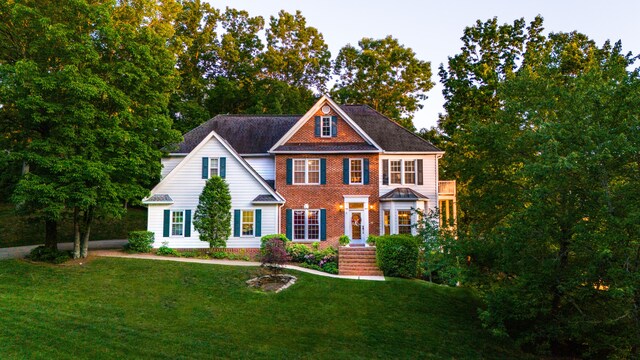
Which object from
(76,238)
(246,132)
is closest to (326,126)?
(246,132)

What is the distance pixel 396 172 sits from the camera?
2280 centimetres

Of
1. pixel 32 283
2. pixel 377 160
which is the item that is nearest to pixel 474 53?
pixel 377 160

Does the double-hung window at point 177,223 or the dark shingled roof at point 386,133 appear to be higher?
the dark shingled roof at point 386,133

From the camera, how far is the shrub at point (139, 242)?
19.6 metres

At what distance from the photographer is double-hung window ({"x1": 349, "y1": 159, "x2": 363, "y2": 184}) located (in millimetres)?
22547

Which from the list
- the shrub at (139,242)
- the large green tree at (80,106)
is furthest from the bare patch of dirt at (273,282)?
the shrub at (139,242)

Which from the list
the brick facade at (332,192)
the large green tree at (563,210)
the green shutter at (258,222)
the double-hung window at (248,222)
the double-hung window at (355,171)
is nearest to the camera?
the large green tree at (563,210)

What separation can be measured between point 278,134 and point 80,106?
11.5 meters

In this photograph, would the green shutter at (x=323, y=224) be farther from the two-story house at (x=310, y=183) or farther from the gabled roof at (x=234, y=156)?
the gabled roof at (x=234, y=156)

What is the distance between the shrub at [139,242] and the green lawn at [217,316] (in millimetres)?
3064

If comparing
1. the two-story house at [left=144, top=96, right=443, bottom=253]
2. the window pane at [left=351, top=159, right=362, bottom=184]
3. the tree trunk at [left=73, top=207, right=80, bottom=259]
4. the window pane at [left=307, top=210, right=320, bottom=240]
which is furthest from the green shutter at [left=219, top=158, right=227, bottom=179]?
the window pane at [left=351, top=159, right=362, bottom=184]

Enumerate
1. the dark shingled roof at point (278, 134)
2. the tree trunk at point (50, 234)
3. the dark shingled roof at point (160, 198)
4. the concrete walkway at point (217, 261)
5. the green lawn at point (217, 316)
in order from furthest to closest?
the dark shingled roof at point (278, 134)
the dark shingled roof at point (160, 198)
the tree trunk at point (50, 234)
the concrete walkway at point (217, 261)
the green lawn at point (217, 316)

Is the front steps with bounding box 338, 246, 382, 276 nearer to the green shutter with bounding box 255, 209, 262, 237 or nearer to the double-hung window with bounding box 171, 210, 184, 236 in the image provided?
the green shutter with bounding box 255, 209, 262, 237

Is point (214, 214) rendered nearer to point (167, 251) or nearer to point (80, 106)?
point (167, 251)
